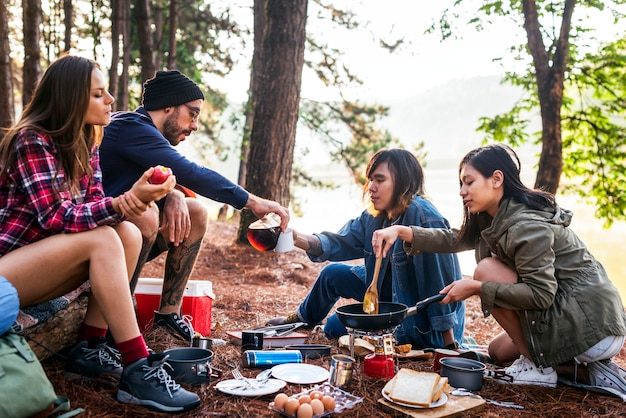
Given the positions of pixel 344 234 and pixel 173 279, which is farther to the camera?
pixel 344 234

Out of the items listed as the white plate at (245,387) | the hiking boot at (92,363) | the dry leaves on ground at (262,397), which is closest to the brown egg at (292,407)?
the dry leaves on ground at (262,397)

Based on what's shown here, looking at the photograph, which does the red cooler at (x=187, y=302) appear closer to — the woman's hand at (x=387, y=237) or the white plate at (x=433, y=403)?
the woman's hand at (x=387, y=237)

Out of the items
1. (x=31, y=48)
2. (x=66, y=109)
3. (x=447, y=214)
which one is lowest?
(x=447, y=214)

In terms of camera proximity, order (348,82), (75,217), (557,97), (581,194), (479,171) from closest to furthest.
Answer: (75,217)
(479,171)
(557,97)
(581,194)
(348,82)

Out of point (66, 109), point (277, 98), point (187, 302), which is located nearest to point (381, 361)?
point (187, 302)

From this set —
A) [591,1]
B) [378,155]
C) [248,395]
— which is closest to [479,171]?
[378,155]

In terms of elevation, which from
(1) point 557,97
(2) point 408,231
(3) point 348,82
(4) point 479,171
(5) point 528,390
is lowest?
(5) point 528,390

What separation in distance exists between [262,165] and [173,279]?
409 centimetres

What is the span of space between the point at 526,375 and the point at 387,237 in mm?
1112

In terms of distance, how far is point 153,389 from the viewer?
8.62 feet

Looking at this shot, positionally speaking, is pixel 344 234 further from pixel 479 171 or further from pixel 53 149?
pixel 53 149

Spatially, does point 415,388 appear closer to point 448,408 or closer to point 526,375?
point 448,408

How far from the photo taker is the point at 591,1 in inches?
358

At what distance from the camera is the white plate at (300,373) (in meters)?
3.11
